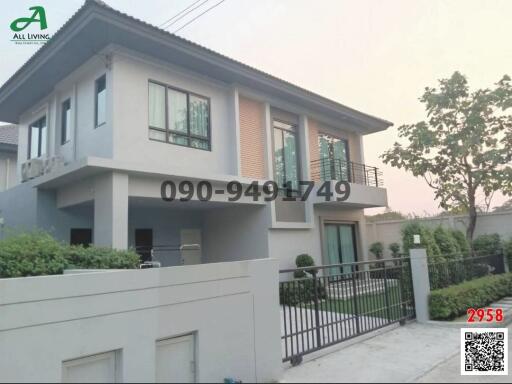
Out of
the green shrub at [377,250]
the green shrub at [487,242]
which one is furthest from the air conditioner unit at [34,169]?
the green shrub at [487,242]

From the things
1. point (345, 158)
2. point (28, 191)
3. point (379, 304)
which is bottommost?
point (379, 304)

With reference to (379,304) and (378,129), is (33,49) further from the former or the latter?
(378,129)

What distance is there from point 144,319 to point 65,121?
30.8ft

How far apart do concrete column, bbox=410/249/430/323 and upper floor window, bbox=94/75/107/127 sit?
25.3 ft

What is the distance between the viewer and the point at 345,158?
51.3 ft

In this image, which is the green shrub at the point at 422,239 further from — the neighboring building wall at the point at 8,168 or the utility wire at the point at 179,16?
the neighboring building wall at the point at 8,168

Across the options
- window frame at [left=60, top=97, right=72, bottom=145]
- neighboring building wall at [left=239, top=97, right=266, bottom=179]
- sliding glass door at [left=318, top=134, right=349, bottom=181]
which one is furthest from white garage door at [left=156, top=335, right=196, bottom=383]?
sliding glass door at [left=318, top=134, right=349, bottom=181]

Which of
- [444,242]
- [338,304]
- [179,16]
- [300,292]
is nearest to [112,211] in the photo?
[300,292]

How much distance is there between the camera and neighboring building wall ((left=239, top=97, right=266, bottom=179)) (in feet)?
38.8

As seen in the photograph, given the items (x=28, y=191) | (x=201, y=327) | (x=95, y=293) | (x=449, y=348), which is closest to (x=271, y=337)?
(x=201, y=327)

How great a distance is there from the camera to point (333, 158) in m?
14.8

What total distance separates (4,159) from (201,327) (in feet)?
51.8

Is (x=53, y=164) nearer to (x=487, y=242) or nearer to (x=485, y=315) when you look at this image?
(x=485, y=315)

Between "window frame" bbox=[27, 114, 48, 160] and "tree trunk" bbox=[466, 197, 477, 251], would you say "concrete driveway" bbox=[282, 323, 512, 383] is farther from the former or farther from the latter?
"window frame" bbox=[27, 114, 48, 160]
